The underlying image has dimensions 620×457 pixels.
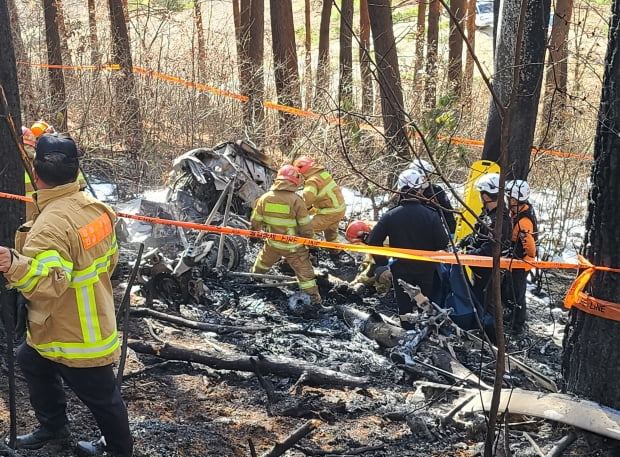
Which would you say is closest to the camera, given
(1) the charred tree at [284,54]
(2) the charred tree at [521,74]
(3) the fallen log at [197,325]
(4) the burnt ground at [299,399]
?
(4) the burnt ground at [299,399]

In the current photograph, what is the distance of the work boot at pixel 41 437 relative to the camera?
3.84 meters

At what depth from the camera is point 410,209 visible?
687 centimetres

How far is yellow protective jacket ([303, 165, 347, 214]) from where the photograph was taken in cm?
888

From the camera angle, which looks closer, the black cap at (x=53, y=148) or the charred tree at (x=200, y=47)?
the black cap at (x=53, y=148)

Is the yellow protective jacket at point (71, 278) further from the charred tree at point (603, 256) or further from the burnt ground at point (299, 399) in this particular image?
the charred tree at point (603, 256)

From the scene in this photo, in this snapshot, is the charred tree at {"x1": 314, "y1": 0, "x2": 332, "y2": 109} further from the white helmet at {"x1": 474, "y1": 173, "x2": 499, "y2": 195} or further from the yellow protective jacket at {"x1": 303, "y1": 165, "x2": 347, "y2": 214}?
the white helmet at {"x1": 474, "y1": 173, "x2": 499, "y2": 195}

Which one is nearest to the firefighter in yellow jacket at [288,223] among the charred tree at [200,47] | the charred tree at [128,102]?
the charred tree at [128,102]

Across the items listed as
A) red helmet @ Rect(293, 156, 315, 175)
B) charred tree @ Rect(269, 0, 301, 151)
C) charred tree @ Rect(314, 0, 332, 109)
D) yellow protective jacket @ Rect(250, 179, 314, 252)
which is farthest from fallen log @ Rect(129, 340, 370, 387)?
charred tree @ Rect(269, 0, 301, 151)

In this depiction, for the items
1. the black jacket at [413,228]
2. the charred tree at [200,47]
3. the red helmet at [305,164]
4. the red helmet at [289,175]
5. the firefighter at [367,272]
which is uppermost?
the charred tree at [200,47]

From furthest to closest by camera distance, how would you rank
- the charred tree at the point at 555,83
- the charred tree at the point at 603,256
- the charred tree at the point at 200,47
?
the charred tree at the point at 200,47, the charred tree at the point at 603,256, the charred tree at the point at 555,83

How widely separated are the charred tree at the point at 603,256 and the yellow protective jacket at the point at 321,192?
4.94 m

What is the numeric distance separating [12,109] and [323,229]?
181 inches

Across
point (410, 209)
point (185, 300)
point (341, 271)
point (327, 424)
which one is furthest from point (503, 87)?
point (327, 424)

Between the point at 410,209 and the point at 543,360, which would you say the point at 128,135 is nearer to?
the point at 410,209
